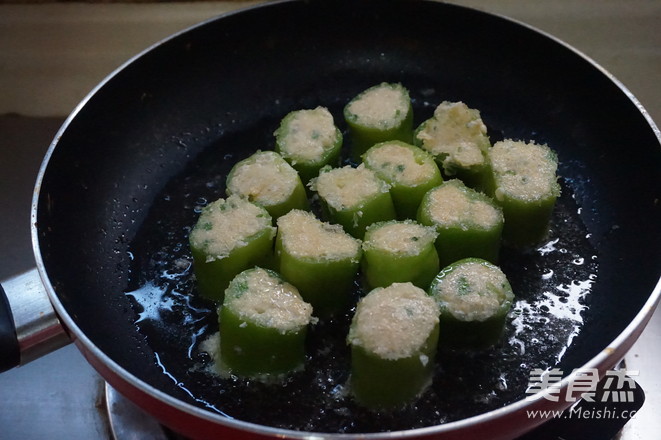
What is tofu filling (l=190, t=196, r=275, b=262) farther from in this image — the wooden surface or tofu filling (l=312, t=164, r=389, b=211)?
the wooden surface

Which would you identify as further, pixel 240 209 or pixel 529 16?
pixel 529 16

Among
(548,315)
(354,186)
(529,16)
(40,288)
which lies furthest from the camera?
(529,16)

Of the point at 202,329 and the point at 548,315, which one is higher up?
the point at 548,315

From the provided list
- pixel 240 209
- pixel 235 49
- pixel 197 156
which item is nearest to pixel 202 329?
pixel 240 209

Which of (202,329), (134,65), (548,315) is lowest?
(202,329)

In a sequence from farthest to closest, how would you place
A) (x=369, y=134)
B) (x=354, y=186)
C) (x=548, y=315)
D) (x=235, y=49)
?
(x=235, y=49) → (x=369, y=134) → (x=354, y=186) → (x=548, y=315)

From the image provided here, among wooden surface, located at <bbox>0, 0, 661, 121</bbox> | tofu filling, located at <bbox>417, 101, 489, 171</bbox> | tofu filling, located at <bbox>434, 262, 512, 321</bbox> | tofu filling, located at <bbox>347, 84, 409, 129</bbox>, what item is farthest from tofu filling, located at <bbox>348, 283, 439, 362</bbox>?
wooden surface, located at <bbox>0, 0, 661, 121</bbox>

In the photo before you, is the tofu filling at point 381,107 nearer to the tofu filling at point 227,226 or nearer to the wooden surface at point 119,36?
the tofu filling at point 227,226

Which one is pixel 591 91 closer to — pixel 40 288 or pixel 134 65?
pixel 134 65
